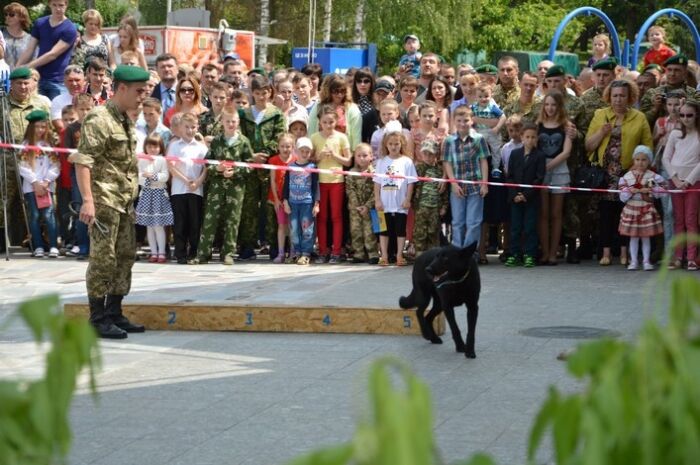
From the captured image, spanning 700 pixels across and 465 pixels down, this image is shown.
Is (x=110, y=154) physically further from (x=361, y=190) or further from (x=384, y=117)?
(x=384, y=117)

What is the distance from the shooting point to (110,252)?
9.55 m

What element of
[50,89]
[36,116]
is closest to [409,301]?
[36,116]

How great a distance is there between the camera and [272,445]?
631 centimetres

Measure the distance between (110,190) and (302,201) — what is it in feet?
16.6

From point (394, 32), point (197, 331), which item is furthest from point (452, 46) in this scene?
point (197, 331)

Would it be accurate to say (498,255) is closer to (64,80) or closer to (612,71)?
(612,71)

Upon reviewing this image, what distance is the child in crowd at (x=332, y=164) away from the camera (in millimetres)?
14453

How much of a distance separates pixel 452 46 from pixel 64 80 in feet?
137

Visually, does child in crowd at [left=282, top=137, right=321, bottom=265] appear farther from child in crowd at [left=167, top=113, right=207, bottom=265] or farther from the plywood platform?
the plywood platform

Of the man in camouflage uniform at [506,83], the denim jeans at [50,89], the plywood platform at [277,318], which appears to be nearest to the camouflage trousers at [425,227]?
the man in camouflage uniform at [506,83]

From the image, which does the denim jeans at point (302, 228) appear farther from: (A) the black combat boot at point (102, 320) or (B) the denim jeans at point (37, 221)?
(A) the black combat boot at point (102, 320)

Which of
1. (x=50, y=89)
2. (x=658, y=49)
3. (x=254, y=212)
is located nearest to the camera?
(x=254, y=212)

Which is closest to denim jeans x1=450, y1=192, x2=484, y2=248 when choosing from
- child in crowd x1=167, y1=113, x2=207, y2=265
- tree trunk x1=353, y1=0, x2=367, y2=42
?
child in crowd x1=167, y1=113, x2=207, y2=265

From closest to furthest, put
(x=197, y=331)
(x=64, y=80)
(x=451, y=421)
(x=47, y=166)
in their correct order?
(x=451, y=421)
(x=197, y=331)
(x=47, y=166)
(x=64, y=80)
